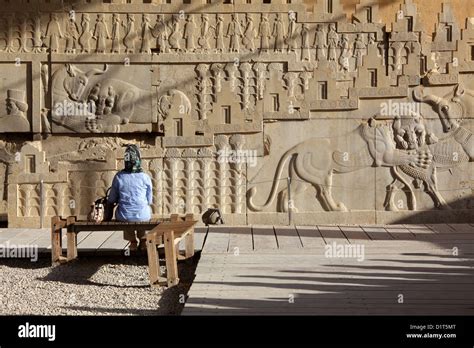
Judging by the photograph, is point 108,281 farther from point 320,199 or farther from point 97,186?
point 320,199

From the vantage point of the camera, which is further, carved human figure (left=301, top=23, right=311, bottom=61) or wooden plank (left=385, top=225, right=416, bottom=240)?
carved human figure (left=301, top=23, right=311, bottom=61)

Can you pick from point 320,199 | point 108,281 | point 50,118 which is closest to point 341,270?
point 108,281

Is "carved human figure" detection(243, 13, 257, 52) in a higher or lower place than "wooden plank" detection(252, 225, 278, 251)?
higher

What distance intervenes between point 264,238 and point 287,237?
34 cm

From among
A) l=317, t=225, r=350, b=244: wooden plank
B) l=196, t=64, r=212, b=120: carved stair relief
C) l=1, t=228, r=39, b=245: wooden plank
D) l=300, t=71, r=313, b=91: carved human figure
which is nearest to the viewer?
l=317, t=225, r=350, b=244: wooden plank

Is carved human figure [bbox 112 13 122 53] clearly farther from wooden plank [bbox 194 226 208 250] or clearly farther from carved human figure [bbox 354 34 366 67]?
carved human figure [bbox 354 34 366 67]

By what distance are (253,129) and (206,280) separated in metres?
5.71

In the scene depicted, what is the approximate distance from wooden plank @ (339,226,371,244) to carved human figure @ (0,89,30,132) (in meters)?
5.96

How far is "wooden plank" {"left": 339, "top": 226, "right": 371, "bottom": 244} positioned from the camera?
1166cm

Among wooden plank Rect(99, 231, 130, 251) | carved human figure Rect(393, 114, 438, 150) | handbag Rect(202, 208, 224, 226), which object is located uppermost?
carved human figure Rect(393, 114, 438, 150)

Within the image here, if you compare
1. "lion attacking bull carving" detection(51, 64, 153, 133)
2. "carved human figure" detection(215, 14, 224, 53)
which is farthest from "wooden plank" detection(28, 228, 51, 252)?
"carved human figure" detection(215, 14, 224, 53)

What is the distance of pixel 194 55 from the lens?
14.3 meters

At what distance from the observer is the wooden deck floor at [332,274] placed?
23.9ft

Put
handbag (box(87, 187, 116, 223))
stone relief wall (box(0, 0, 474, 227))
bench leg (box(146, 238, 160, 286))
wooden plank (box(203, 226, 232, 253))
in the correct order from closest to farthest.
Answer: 1. bench leg (box(146, 238, 160, 286))
2. handbag (box(87, 187, 116, 223))
3. wooden plank (box(203, 226, 232, 253))
4. stone relief wall (box(0, 0, 474, 227))
